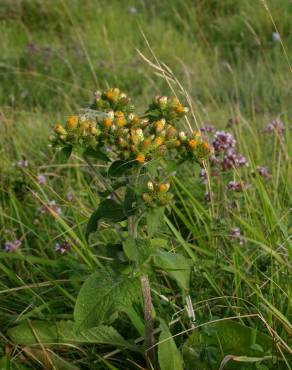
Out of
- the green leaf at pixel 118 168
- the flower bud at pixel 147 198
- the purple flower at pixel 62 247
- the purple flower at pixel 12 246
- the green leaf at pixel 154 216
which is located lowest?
the purple flower at pixel 12 246

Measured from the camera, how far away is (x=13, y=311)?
6.73 ft

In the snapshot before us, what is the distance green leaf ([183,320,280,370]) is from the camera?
161 cm

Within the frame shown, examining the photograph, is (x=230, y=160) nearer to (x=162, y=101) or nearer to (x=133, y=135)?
(x=162, y=101)

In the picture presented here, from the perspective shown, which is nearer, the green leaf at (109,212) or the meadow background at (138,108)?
the green leaf at (109,212)

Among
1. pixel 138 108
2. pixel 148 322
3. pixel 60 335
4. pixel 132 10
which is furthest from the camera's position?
pixel 132 10

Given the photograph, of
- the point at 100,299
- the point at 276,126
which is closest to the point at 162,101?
the point at 100,299

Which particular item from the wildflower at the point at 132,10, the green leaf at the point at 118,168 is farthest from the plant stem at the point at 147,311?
the wildflower at the point at 132,10

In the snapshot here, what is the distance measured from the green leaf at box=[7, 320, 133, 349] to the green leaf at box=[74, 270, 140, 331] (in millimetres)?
263

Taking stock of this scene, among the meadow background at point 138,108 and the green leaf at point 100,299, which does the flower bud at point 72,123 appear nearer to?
the green leaf at point 100,299

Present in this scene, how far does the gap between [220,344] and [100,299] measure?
14.3 inches

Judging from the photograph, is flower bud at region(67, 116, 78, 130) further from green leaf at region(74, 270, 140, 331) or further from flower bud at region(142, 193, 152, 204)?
green leaf at region(74, 270, 140, 331)

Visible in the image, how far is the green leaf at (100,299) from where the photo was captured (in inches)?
58.1

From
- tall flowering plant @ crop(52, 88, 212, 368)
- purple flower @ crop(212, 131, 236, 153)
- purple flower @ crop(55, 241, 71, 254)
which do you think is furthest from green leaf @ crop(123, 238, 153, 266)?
purple flower @ crop(212, 131, 236, 153)

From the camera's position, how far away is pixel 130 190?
1527mm
